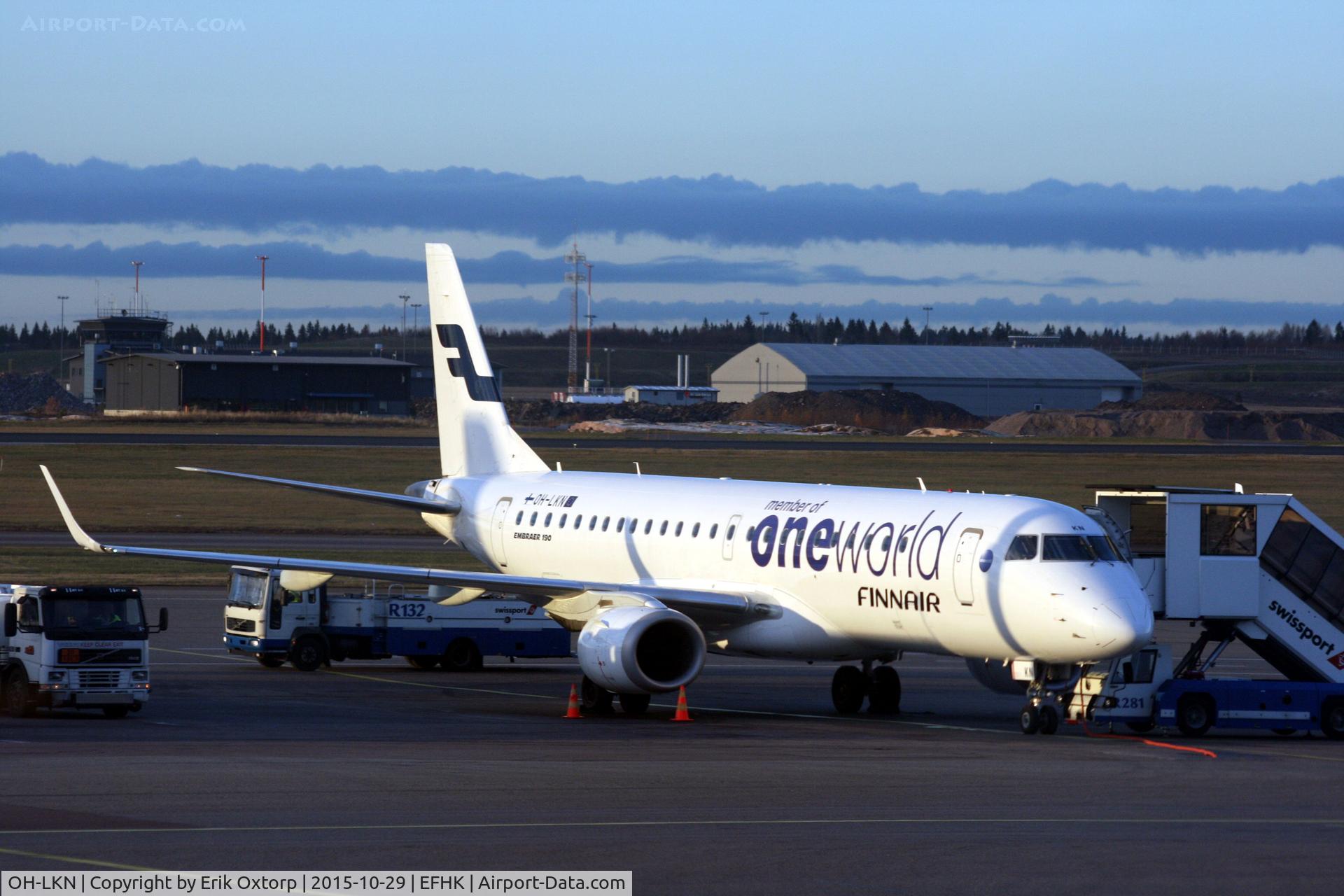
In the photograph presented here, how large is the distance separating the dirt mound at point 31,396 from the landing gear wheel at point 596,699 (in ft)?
442

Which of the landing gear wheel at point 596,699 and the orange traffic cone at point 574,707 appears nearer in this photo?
the orange traffic cone at point 574,707

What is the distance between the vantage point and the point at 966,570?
2805cm

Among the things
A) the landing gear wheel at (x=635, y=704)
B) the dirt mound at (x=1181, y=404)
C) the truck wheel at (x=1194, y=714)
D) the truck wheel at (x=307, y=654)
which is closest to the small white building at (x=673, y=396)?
the dirt mound at (x=1181, y=404)

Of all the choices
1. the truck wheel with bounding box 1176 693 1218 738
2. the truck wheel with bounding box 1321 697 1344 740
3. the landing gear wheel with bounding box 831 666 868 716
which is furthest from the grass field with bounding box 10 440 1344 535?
the truck wheel with bounding box 1321 697 1344 740

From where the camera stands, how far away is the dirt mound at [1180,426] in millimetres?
135375

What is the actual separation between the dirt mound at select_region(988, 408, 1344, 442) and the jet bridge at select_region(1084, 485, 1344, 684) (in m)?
106

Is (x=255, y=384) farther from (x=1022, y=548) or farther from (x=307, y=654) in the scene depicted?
(x=1022, y=548)

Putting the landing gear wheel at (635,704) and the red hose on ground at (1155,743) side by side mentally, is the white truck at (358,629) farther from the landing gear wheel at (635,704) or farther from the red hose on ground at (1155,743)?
the red hose on ground at (1155,743)

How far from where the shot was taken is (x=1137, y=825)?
63.1 ft

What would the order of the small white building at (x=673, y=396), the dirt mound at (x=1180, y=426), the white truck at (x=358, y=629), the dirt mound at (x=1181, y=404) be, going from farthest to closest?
the small white building at (x=673, y=396) < the dirt mound at (x=1181, y=404) < the dirt mound at (x=1180, y=426) < the white truck at (x=358, y=629)

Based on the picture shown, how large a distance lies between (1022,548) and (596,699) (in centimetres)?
850

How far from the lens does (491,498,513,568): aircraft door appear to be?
1554 inches

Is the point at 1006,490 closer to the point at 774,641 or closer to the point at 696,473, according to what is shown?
the point at 696,473

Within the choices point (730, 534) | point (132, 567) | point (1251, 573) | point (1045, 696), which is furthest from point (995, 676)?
point (132, 567)
